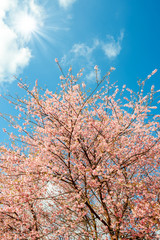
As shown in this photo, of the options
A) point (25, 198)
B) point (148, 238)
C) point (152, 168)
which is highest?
point (152, 168)

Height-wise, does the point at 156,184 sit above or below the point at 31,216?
above

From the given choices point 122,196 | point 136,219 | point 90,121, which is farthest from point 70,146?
point 136,219

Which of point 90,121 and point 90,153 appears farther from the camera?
point 90,153

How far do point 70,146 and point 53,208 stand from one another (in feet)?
15.3

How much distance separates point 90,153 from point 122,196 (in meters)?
2.01

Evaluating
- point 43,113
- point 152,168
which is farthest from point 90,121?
point 152,168

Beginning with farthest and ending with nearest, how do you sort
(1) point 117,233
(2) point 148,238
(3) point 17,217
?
(3) point 17,217 < (2) point 148,238 < (1) point 117,233

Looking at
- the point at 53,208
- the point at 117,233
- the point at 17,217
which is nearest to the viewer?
the point at 117,233

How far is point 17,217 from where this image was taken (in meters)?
7.33

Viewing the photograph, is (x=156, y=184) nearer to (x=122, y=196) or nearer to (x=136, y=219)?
(x=136, y=219)

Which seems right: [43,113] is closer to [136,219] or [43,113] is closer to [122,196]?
[122,196]

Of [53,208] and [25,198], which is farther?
[53,208]

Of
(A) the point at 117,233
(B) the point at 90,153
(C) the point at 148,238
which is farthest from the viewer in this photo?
(B) the point at 90,153

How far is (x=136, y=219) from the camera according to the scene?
6430 millimetres
